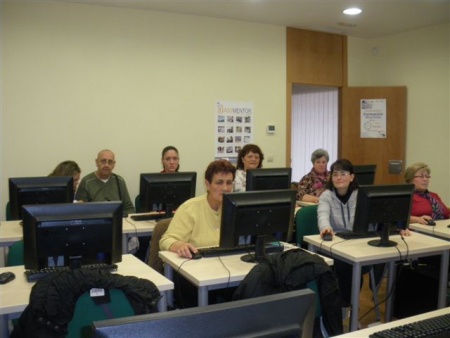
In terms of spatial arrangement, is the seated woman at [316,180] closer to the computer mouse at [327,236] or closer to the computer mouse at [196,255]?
the computer mouse at [327,236]

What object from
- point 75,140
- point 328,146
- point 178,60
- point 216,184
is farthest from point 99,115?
point 328,146

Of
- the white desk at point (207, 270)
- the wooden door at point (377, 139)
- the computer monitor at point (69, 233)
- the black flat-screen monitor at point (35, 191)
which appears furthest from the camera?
the wooden door at point (377, 139)

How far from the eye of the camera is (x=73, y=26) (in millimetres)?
4895

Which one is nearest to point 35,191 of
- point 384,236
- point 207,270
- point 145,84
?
point 207,270

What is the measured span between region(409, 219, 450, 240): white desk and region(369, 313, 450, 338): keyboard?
2.06 meters

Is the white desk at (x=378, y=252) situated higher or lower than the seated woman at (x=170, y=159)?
lower

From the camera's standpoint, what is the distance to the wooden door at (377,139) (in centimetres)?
640

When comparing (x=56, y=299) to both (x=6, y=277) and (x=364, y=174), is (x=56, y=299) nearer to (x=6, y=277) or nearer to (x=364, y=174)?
(x=6, y=277)

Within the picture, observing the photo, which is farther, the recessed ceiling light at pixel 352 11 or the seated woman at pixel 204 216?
the recessed ceiling light at pixel 352 11

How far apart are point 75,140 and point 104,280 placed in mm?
3632

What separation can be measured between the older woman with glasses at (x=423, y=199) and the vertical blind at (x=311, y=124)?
→ 107 inches

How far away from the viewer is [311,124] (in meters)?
7.17

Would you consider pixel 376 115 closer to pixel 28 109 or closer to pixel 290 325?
pixel 28 109

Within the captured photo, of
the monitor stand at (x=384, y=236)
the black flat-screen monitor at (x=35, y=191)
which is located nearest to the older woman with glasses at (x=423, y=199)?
the monitor stand at (x=384, y=236)
